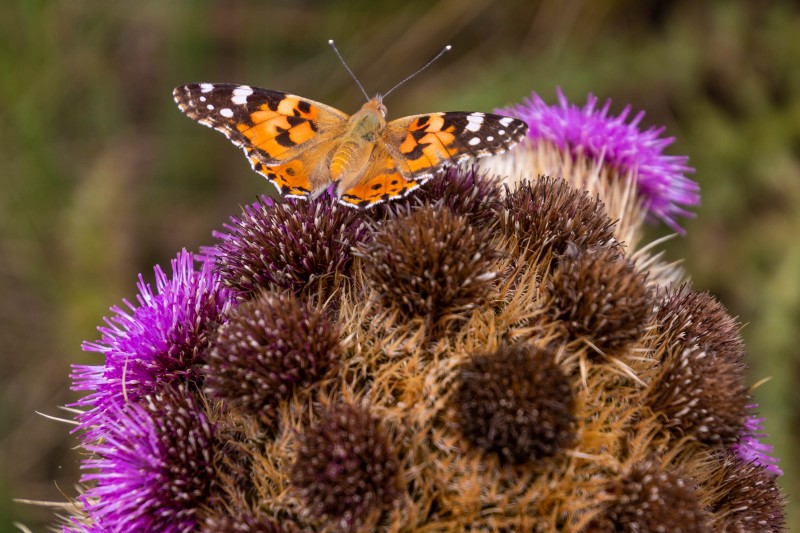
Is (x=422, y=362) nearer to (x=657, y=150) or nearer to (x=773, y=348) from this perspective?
(x=657, y=150)

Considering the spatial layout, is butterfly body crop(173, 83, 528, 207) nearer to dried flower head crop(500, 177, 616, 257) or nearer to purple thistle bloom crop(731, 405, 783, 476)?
dried flower head crop(500, 177, 616, 257)

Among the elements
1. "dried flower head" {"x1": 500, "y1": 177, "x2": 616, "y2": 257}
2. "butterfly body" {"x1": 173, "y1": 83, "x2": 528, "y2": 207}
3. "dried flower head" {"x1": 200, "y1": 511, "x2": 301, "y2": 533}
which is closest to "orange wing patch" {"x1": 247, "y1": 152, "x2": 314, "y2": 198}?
"butterfly body" {"x1": 173, "y1": 83, "x2": 528, "y2": 207}

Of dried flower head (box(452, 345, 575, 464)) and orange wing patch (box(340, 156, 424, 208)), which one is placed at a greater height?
orange wing patch (box(340, 156, 424, 208))

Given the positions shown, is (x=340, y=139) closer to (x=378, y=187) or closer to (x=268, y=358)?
(x=378, y=187)

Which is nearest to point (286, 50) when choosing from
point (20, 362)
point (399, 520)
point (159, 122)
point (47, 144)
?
point (159, 122)

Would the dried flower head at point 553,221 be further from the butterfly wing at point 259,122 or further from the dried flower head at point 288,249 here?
the butterfly wing at point 259,122

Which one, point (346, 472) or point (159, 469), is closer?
point (346, 472)

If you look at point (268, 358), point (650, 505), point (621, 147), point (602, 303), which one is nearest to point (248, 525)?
point (268, 358)
